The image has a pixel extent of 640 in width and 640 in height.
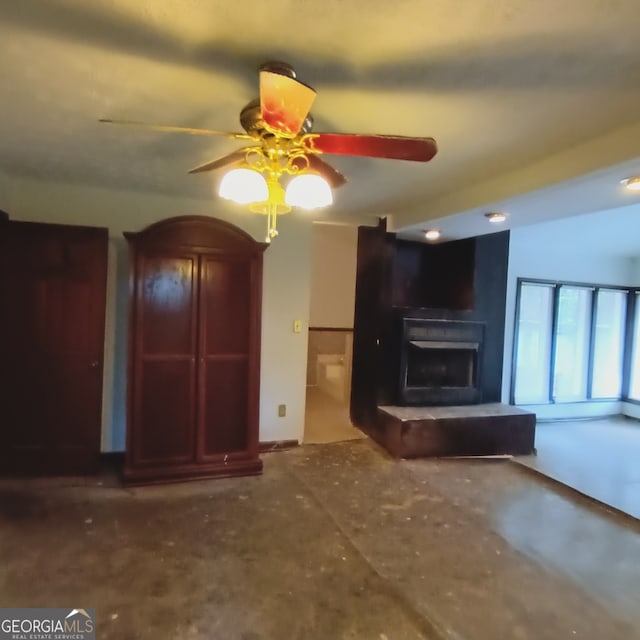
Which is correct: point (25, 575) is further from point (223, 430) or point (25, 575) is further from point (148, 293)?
point (148, 293)

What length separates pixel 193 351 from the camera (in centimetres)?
348

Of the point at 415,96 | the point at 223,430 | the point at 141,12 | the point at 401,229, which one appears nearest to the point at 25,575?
the point at 223,430

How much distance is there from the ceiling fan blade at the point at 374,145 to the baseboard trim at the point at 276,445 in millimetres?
2948

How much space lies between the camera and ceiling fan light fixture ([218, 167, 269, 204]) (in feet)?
6.34

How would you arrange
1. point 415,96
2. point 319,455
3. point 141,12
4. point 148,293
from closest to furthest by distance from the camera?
point 141,12 → point 415,96 → point 148,293 → point 319,455

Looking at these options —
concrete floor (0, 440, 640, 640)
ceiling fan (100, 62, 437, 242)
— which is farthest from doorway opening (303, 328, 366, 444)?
ceiling fan (100, 62, 437, 242)

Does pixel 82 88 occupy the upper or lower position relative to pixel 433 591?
upper

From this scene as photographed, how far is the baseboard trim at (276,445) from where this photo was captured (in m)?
4.18

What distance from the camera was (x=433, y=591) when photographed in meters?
2.27

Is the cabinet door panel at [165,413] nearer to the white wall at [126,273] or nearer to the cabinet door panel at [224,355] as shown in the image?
the cabinet door panel at [224,355]

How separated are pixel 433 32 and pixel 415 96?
0.41 m

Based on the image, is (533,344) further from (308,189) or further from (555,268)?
(308,189)

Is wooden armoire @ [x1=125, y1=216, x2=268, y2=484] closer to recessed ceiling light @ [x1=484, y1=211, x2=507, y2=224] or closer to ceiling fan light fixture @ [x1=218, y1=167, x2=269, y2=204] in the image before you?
ceiling fan light fixture @ [x1=218, y1=167, x2=269, y2=204]

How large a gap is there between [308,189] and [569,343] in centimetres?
525
